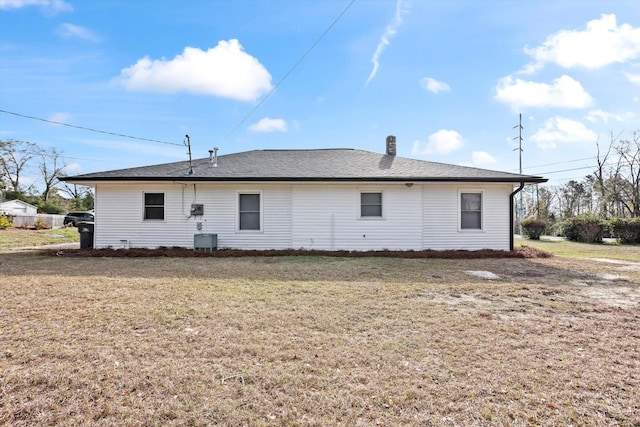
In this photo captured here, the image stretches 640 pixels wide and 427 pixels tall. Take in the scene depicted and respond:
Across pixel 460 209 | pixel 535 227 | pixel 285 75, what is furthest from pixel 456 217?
pixel 535 227

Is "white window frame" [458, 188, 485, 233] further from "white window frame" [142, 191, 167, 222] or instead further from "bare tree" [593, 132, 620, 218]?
"bare tree" [593, 132, 620, 218]

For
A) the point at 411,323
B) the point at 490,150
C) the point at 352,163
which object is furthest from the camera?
the point at 490,150

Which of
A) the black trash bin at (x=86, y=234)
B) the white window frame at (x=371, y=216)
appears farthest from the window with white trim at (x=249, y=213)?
the black trash bin at (x=86, y=234)

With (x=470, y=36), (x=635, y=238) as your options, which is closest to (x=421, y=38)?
(x=470, y=36)

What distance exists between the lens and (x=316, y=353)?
3.16 m

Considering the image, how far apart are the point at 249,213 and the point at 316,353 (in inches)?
353

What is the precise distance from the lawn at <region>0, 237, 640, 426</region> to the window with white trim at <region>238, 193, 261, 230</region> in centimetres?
546

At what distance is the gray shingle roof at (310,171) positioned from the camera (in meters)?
11.0

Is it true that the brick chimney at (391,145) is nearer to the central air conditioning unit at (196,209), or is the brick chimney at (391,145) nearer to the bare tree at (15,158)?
the central air conditioning unit at (196,209)

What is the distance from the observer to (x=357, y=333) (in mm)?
3711

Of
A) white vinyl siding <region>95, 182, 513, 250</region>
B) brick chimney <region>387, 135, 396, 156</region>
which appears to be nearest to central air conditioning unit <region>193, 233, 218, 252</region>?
white vinyl siding <region>95, 182, 513, 250</region>

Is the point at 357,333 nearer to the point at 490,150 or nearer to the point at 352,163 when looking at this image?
the point at 352,163

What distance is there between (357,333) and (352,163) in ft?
32.1

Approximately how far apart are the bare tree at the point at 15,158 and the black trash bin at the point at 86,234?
129 feet
